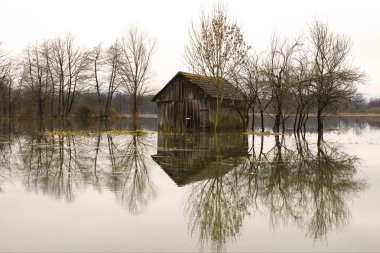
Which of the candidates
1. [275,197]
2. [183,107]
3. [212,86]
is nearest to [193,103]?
[183,107]

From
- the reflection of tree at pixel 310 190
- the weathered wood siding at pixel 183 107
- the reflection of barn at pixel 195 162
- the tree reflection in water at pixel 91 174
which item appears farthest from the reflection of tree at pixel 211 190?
the weathered wood siding at pixel 183 107

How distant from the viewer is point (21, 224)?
6.29m

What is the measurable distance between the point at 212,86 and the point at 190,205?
81.3 feet

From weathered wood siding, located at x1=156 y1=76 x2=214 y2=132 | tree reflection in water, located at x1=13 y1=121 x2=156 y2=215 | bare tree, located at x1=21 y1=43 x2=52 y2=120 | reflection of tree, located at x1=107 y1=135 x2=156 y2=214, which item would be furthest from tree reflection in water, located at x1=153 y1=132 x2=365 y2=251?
bare tree, located at x1=21 y1=43 x2=52 y2=120

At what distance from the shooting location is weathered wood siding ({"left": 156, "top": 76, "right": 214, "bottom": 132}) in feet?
98.2

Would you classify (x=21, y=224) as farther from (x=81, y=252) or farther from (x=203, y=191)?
(x=203, y=191)

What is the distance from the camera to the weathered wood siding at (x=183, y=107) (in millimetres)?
29938

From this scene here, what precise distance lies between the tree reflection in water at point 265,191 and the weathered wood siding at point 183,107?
49.9 ft

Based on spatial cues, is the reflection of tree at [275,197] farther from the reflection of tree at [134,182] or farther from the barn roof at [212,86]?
the barn roof at [212,86]

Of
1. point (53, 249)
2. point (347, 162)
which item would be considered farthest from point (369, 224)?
point (347, 162)

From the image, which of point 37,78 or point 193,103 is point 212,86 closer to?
point 193,103

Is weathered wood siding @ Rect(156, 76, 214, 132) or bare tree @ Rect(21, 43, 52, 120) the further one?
bare tree @ Rect(21, 43, 52, 120)

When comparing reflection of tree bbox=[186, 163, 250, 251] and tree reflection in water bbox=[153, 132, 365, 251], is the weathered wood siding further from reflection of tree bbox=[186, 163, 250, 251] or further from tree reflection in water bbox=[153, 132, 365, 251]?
reflection of tree bbox=[186, 163, 250, 251]

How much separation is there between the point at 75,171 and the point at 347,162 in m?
10.2
